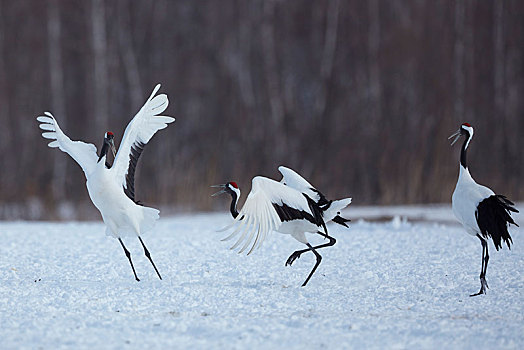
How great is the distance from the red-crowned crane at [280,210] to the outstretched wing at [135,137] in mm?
1007

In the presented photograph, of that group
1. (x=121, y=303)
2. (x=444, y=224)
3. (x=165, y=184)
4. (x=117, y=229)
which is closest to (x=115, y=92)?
(x=165, y=184)

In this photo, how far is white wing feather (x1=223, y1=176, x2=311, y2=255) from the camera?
6.16 meters

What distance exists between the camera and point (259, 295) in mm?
6199

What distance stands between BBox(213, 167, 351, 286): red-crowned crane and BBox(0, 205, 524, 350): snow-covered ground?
0.52 m

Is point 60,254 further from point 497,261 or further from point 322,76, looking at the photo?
point 322,76

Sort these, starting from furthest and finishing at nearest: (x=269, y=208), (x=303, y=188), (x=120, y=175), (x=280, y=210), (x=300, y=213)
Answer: (x=120, y=175) < (x=303, y=188) < (x=300, y=213) < (x=280, y=210) < (x=269, y=208)

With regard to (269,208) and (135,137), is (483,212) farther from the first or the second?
(135,137)

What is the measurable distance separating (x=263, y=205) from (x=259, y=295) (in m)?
0.75

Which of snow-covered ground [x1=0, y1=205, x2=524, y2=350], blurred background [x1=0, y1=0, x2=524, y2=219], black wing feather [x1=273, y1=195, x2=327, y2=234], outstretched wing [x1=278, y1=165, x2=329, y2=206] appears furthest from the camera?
blurred background [x1=0, y1=0, x2=524, y2=219]

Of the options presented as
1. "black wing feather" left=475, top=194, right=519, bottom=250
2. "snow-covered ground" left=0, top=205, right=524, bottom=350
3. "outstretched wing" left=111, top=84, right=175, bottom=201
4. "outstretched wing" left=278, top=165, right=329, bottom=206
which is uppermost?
"outstretched wing" left=111, top=84, right=175, bottom=201

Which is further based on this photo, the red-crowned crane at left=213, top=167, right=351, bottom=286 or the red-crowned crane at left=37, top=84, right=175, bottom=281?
the red-crowned crane at left=37, top=84, right=175, bottom=281

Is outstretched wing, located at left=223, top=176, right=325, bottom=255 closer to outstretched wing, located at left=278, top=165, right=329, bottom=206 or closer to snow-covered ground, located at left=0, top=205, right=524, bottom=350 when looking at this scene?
outstretched wing, located at left=278, top=165, right=329, bottom=206

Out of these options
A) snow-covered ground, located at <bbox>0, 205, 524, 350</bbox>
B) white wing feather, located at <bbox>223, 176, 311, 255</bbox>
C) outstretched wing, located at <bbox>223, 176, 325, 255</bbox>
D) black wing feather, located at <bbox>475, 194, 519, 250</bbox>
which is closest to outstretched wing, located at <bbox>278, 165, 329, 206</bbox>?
outstretched wing, located at <bbox>223, 176, 325, 255</bbox>

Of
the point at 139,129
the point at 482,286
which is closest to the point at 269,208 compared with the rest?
the point at 139,129
